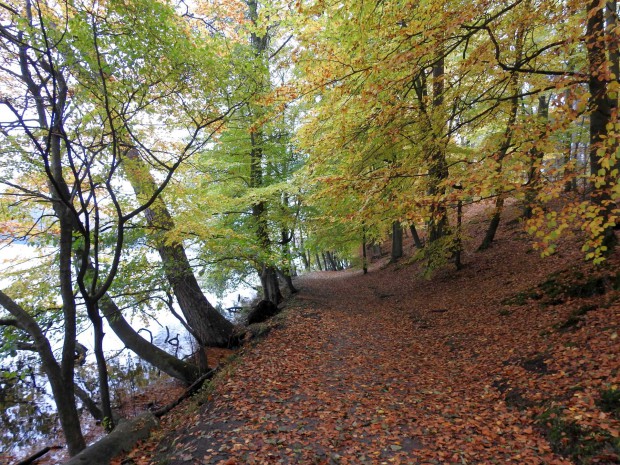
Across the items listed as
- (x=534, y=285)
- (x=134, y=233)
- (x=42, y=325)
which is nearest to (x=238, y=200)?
(x=134, y=233)

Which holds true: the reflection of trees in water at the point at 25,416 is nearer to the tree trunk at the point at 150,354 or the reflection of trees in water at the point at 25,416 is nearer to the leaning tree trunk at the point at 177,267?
the tree trunk at the point at 150,354

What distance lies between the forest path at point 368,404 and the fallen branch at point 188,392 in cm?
104

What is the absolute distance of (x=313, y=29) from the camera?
298 inches

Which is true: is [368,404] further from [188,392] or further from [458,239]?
[458,239]

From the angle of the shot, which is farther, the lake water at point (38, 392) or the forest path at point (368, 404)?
the lake water at point (38, 392)

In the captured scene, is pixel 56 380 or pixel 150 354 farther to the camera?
pixel 150 354

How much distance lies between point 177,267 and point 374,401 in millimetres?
5416

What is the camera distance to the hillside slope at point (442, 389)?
4.09 metres

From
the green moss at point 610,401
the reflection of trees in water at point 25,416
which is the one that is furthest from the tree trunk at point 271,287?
the green moss at point 610,401

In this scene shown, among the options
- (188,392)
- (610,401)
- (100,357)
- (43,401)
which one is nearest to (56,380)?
(100,357)

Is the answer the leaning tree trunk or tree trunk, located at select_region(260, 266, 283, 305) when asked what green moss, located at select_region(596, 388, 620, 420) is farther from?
tree trunk, located at select_region(260, 266, 283, 305)

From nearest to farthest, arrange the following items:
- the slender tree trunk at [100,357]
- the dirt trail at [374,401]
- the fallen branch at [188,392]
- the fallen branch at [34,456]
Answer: the dirt trail at [374,401] < the slender tree trunk at [100,357] < the fallen branch at [34,456] < the fallen branch at [188,392]

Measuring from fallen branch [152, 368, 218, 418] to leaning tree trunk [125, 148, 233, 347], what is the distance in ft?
7.38

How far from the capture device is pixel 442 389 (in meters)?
5.88
